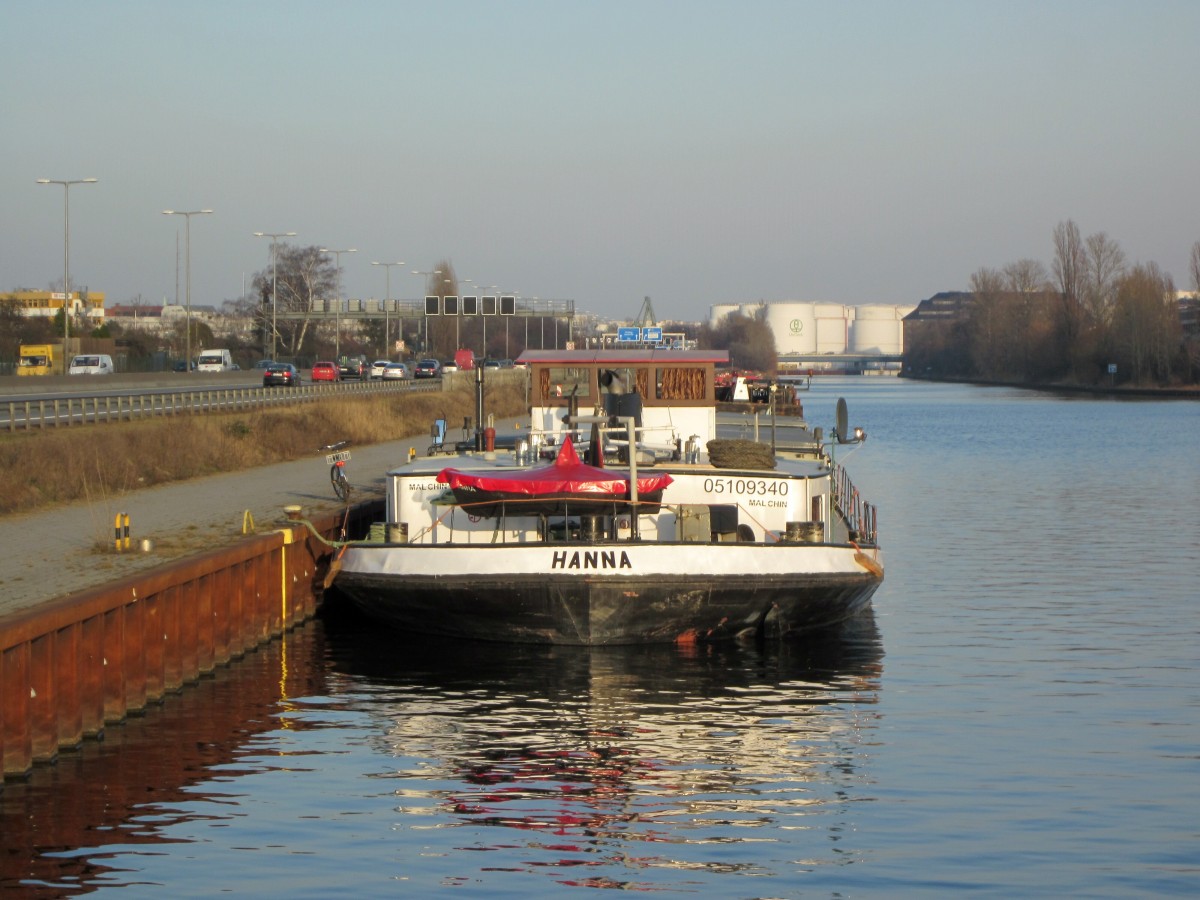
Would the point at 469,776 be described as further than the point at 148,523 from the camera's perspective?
No

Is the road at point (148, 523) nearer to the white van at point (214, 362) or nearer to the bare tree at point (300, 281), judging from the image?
the white van at point (214, 362)

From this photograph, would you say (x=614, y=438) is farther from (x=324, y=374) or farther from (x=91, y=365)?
(x=324, y=374)

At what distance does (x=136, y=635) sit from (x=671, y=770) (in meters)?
6.45

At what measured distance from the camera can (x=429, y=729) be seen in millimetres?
19938

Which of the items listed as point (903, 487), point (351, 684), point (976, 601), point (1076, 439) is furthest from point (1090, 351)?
point (351, 684)

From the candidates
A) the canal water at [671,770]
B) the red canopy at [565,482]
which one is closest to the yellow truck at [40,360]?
the canal water at [671,770]

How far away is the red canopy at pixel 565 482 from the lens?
23.2 m

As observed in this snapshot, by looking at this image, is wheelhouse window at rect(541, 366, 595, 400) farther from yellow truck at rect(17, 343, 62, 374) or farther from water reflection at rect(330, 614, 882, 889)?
yellow truck at rect(17, 343, 62, 374)

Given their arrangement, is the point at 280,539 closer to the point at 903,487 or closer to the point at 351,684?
the point at 351,684

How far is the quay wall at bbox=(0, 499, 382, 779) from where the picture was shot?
625 inches

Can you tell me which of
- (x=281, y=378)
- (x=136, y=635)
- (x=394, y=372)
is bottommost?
(x=136, y=635)

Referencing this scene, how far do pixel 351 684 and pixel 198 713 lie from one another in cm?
310

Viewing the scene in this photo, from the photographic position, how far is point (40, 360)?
105 metres

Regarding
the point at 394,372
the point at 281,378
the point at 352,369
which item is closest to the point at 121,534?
the point at 281,378
